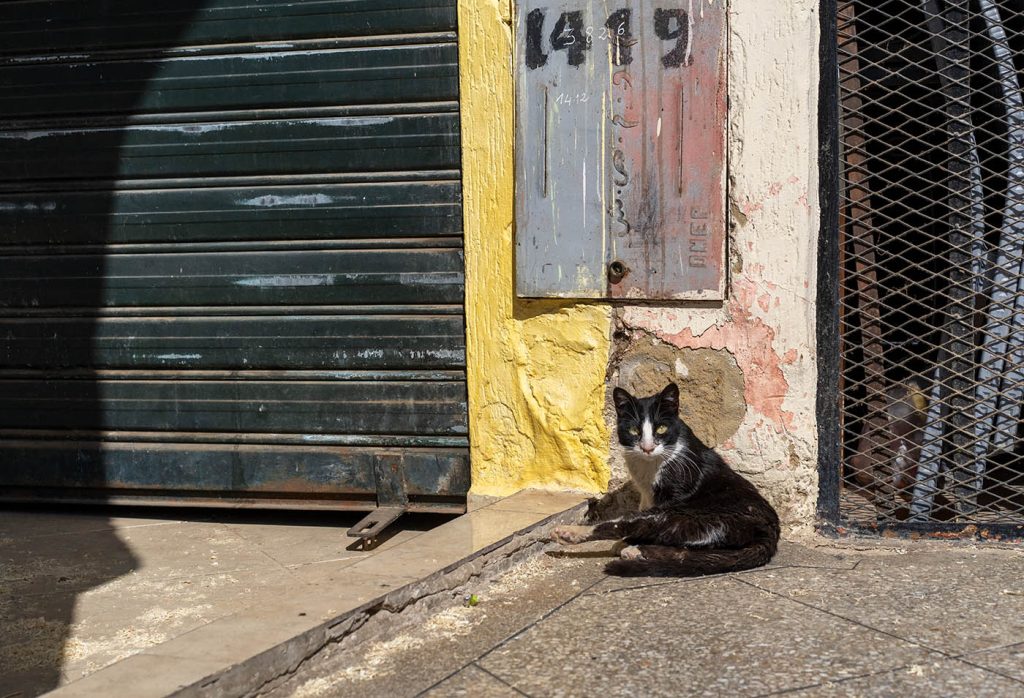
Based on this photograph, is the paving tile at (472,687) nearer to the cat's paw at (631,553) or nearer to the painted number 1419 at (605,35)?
the cat's paw at (631,553)

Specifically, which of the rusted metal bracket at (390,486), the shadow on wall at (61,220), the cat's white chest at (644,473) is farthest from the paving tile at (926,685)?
the shadow on wall at (61,220)

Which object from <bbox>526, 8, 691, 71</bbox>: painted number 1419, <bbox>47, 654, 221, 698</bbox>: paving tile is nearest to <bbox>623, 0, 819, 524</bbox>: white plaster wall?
<bbox>526, 8, 691, 71</bbox>: painted number 1419

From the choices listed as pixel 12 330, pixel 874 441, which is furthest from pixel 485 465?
pixel 12 330

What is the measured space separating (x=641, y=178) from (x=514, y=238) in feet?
1.95

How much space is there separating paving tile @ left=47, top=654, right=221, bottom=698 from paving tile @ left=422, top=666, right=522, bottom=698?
1.90 ft

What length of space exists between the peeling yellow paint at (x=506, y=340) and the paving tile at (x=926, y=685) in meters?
1.78

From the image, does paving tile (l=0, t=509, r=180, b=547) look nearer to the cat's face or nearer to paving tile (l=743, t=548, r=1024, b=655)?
the cat's face

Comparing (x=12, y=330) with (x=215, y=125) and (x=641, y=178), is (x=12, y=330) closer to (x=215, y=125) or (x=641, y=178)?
(x=215, y=125)

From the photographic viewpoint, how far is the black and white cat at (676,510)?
3.62 metres

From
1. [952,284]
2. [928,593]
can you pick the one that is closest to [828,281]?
[952,284]

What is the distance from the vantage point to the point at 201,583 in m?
4.07

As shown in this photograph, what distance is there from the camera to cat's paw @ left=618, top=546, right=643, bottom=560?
366cm

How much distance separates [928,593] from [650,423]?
3.60ft

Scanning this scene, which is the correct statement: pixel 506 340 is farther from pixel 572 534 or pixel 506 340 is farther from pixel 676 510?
pixel 676 510
